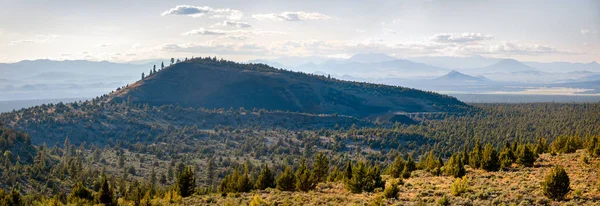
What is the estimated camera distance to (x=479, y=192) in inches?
1543

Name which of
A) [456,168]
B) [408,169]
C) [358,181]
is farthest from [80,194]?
[456,168]

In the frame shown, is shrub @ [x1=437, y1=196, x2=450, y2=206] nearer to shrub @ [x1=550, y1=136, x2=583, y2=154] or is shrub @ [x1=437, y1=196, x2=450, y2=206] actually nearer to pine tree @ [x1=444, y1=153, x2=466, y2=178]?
pine tree @ [x1=444, y1=153, x2=466, y2=178]

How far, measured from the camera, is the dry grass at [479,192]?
36.4m

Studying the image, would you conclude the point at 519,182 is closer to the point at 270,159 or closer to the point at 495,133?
the point at 270,159

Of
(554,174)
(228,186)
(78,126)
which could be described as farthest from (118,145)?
(554,174)

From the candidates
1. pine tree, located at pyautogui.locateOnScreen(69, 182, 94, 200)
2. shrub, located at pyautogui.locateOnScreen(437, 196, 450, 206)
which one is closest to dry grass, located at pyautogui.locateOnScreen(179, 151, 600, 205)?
shrub, located at pyautogui.locateOnScreen(437, 196, 450, 206)

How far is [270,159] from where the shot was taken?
13350 centimetres

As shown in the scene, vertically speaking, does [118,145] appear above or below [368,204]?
below

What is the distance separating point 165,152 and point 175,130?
32218mm

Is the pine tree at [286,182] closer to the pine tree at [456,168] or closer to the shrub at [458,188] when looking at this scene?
the pine tree at [456,168]

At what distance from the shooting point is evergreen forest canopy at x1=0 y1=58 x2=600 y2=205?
5150 cm

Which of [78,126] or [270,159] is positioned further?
[78,126]

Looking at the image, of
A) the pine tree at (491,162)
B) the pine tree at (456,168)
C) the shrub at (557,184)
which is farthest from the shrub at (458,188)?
the pine tree at (491,162)

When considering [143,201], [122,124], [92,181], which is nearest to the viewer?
[143,201]
